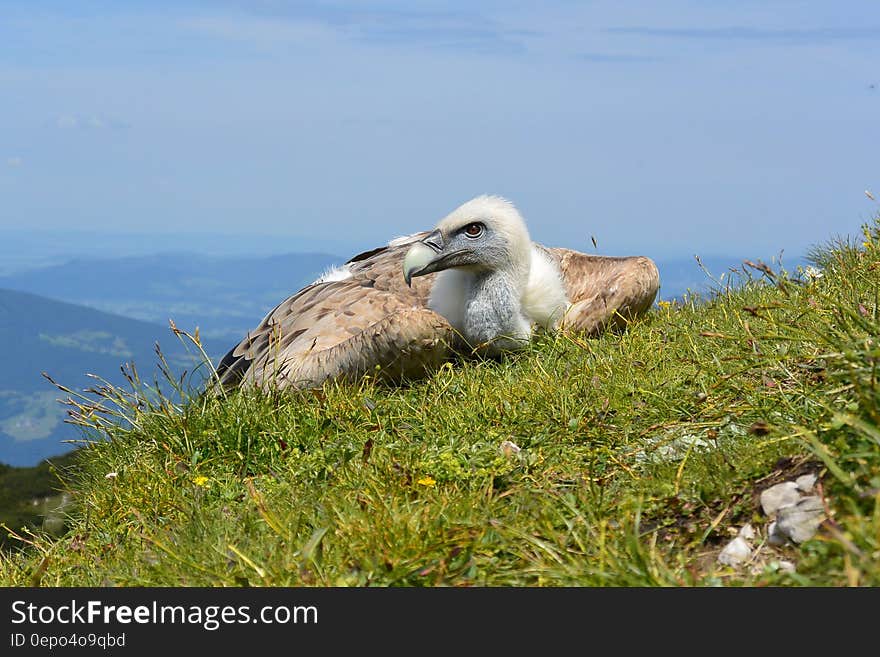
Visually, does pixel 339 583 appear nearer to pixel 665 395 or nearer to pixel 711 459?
pixel 711 459

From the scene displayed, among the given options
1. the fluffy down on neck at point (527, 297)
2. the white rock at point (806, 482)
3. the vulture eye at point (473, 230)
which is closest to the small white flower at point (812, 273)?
the fluffy down on neck at point (527, 297)

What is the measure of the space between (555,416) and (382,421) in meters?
1.26

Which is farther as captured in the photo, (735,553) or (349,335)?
(349,335)

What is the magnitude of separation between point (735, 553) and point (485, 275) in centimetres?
489

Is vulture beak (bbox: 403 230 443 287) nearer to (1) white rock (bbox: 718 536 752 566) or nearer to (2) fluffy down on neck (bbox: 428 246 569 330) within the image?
(2) fluffy down on neck (bbox: 428 246 569 330)

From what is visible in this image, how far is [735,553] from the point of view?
3801 mm

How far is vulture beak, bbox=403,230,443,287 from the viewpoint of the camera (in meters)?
8.16

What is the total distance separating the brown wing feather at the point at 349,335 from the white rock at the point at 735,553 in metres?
3.98

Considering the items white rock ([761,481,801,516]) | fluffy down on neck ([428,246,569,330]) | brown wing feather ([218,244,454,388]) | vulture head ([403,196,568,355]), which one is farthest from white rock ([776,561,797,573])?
fluffy down on neck ([428,246,569,330])

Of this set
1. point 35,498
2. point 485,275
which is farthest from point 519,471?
point 35,498

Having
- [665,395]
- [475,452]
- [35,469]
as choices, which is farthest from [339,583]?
[35,469]

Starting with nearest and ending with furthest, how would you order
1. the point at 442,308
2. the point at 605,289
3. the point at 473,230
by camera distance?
the point at 473,230 → the point at 442,308 → the point at 605,289

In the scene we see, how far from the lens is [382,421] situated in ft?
21.0

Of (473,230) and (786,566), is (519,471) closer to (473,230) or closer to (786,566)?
(786,566)
